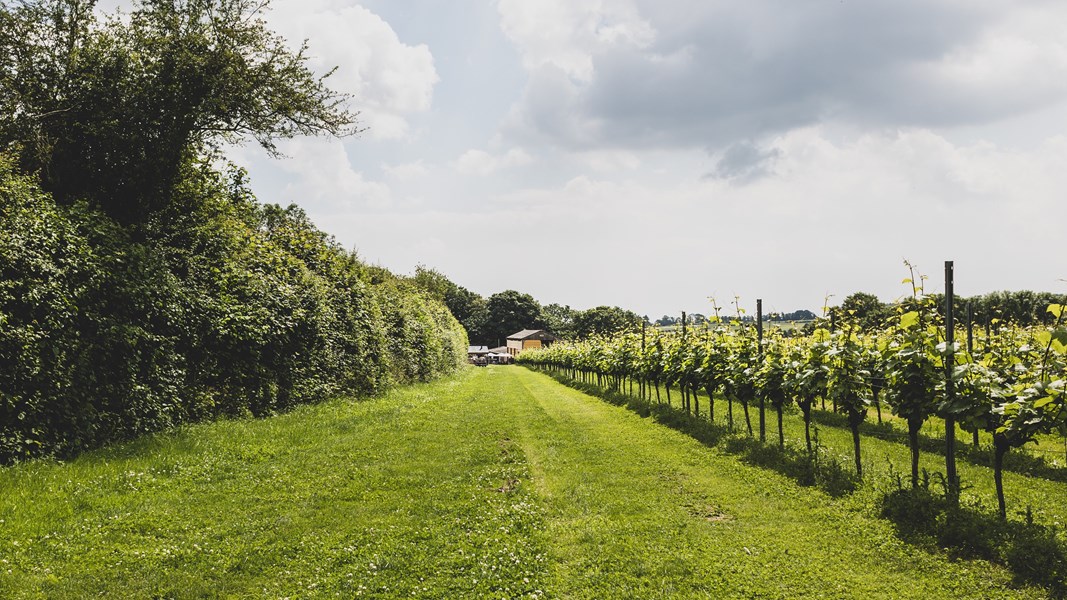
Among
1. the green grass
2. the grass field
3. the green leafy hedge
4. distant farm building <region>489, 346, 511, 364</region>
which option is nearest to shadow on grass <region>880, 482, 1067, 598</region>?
the grass field

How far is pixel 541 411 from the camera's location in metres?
17.8

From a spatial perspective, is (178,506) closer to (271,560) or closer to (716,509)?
(271,560)

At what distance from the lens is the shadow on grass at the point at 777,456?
834 centimetres

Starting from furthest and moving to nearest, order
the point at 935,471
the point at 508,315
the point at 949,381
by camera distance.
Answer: the point at 508,315
the point at 935,471
the point at 949,381

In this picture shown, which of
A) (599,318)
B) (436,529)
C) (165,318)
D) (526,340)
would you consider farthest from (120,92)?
(599,318)

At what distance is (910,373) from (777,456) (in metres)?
2.90

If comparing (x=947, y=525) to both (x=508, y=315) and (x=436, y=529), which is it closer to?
(x=436, y=529)

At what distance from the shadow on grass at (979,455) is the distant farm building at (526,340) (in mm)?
108677

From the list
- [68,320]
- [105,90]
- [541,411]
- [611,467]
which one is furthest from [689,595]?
[105,90]

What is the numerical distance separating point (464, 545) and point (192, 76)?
1398cm

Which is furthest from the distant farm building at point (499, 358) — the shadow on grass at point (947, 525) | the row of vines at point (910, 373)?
the shadow on grass at point (947, 525)

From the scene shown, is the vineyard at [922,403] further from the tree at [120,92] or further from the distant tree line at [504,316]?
the distant tree line at [504,316]

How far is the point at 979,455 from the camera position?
10781 mm

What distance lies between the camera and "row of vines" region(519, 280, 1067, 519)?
6.25m
